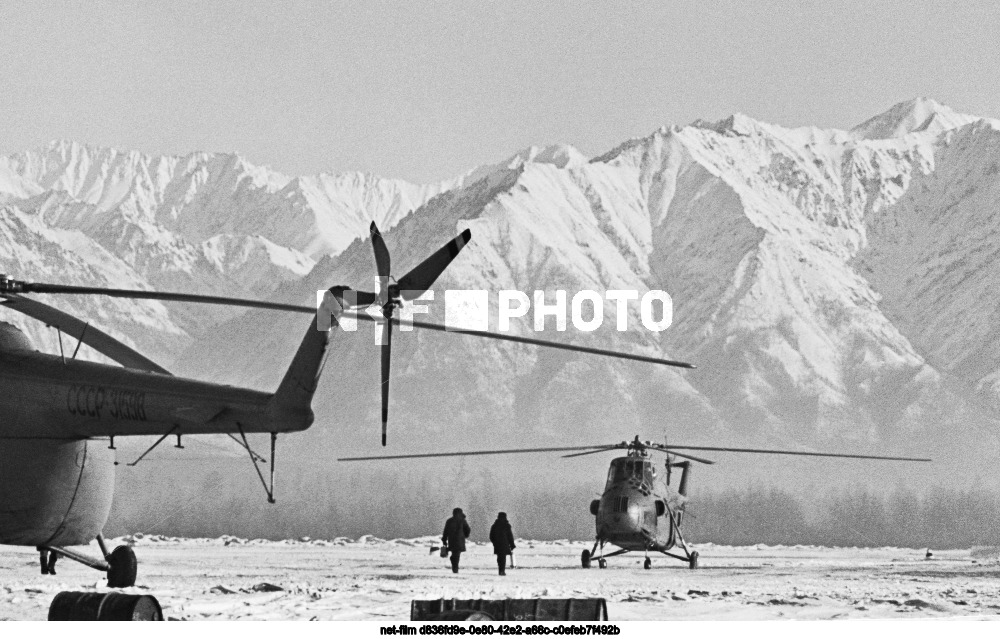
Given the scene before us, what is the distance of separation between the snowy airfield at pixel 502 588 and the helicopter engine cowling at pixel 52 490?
160cm

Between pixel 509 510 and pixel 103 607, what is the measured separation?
136790mm

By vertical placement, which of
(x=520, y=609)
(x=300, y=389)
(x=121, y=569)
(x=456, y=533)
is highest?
(x=300, y=389)

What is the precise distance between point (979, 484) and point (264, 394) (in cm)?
16766

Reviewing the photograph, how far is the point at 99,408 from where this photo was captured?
122 ft

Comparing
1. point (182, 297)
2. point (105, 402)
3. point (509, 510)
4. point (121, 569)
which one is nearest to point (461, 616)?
point (182, 297)

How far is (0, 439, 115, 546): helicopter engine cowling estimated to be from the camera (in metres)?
37.9

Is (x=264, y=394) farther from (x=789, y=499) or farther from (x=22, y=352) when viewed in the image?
(x=789, y=499)

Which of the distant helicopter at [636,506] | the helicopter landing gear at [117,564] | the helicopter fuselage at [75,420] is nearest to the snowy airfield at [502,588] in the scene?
the helicopter landing gear at [117,564]

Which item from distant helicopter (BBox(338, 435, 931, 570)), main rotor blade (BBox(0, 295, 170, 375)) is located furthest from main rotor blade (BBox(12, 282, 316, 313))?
distant helicopter (BBox(338, 435, 931, 570))

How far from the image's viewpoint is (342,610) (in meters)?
38.4

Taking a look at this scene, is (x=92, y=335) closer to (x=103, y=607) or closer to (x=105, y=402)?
(x=105, y=402)

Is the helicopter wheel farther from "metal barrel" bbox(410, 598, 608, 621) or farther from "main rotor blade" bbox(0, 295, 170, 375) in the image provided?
"metal barrel" bbox(410, 598, 608, 621)

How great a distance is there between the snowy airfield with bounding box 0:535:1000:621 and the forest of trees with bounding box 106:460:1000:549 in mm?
77350

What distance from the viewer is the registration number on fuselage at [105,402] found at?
1446 inches
